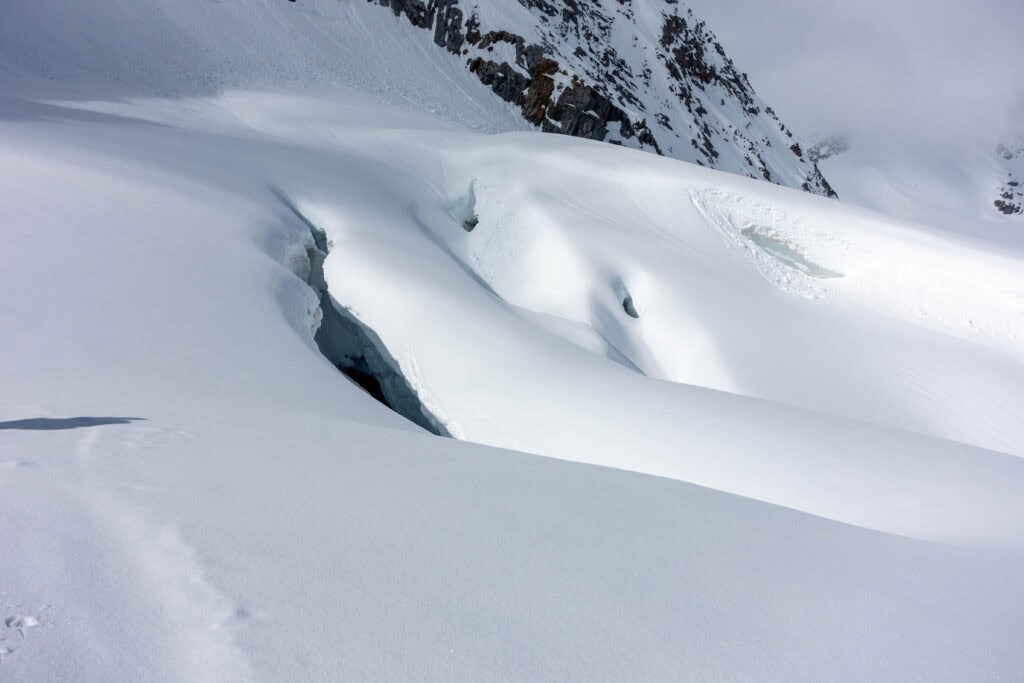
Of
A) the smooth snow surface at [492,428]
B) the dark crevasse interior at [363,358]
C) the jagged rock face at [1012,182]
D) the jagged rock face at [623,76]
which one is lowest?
the dark crevasse interior at [363,358]

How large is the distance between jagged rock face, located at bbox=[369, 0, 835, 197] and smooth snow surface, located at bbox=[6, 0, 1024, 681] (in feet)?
74.1

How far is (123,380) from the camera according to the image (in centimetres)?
466

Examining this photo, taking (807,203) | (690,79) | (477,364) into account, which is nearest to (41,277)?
(477,364)

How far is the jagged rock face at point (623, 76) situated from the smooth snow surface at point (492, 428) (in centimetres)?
2259

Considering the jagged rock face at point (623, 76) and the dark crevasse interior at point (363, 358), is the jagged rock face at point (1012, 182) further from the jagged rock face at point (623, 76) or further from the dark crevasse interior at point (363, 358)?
the dark crevasse interior at point (363, 358)

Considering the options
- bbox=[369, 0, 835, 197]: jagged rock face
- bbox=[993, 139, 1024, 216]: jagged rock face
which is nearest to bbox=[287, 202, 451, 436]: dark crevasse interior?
bbox=[369, 0, 835, 197]: jagged rock face

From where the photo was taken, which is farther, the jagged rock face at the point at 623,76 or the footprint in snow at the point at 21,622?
the jagged rock face at the point at 623,76

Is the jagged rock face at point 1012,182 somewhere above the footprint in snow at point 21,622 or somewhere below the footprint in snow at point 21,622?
above

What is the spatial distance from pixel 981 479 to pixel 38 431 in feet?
20.8

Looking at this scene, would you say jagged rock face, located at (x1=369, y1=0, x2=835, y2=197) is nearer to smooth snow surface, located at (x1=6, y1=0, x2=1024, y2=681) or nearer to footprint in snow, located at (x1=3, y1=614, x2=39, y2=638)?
smooth snow surface, located at (x1=6, y1=0, x2=1024, y2=681)

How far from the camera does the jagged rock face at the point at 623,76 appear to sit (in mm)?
37719

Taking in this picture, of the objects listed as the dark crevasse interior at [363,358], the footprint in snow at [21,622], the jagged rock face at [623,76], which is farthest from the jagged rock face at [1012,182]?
the footprint in snow at [21,622]

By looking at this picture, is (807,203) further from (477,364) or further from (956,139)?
(956,139)

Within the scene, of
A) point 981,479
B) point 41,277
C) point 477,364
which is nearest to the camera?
point 981,479
